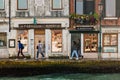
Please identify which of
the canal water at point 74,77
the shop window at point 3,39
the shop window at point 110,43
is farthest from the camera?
the shop window at point 3,39

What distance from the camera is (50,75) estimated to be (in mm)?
41625

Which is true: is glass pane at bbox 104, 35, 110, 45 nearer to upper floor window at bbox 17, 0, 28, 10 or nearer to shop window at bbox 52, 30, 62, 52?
shop window at bbox 52, 30, 62, 52

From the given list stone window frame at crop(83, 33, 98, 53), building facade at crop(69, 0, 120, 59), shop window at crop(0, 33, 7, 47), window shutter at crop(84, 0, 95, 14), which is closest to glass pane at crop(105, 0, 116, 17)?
building facade at crop(69, 0, 120, 59)

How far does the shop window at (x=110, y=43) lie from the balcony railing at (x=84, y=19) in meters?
1.92

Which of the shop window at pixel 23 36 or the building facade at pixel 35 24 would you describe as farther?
the shop window at pixel 23 36

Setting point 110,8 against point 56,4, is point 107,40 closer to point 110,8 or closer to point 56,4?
point 110,8

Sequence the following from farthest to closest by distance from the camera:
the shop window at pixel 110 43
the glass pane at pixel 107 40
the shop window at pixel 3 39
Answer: the shop window at pixel 3 39, the glass pane at pixel 107 40, the shop window at pixel 110 43

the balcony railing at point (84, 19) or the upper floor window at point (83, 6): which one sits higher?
the upper floor window at point (83, 6)

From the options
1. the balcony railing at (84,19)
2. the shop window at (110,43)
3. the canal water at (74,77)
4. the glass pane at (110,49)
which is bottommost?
the canal water at (74,77)

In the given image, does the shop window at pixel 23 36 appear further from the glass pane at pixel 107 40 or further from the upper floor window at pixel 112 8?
the upper floor window at pixel 112 8

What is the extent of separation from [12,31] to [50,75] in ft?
40.0

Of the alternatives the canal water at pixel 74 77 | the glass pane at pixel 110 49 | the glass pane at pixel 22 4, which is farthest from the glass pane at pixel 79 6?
the canal water at pixel 74 77

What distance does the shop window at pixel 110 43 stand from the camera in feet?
171

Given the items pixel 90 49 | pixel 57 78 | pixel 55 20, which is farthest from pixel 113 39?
pixel 57 78
